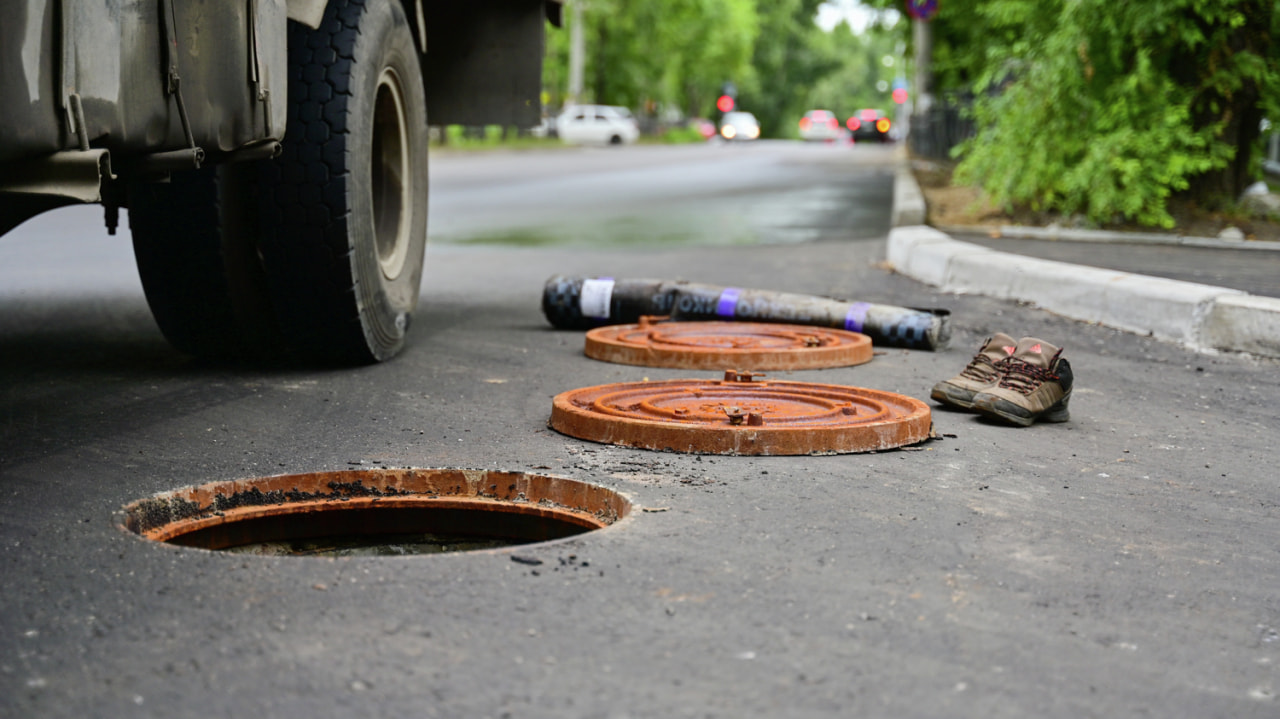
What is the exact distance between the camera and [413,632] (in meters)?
2.34

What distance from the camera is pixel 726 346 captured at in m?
5.48

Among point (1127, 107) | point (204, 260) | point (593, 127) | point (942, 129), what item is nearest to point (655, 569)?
point (204, 260)

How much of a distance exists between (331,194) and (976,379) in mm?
2150

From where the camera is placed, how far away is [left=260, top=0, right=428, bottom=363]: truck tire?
15.4ft

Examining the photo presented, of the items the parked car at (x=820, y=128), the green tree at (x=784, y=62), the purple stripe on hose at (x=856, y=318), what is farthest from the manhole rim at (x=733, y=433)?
the green tree at (x=784, y=62)

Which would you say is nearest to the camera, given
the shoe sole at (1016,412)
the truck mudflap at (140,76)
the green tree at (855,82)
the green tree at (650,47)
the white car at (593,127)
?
the truck mudflap at (140,76)

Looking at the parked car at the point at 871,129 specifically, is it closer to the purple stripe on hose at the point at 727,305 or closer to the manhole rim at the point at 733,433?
the purple stripe on hose at the point at 727,305

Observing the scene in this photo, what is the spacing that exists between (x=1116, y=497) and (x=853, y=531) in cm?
82

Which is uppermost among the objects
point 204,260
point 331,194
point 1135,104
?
point 1135,104

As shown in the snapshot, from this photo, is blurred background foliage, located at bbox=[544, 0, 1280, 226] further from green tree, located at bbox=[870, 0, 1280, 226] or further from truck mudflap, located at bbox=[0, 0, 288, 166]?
truck mudflap, located at bbox=[0, 0, 288, 166]

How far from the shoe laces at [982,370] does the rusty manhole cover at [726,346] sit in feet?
2.48

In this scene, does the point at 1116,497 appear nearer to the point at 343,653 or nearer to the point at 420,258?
the point at 343,653

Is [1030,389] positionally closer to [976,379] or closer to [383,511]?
[976,379]

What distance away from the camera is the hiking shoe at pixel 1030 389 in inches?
170
